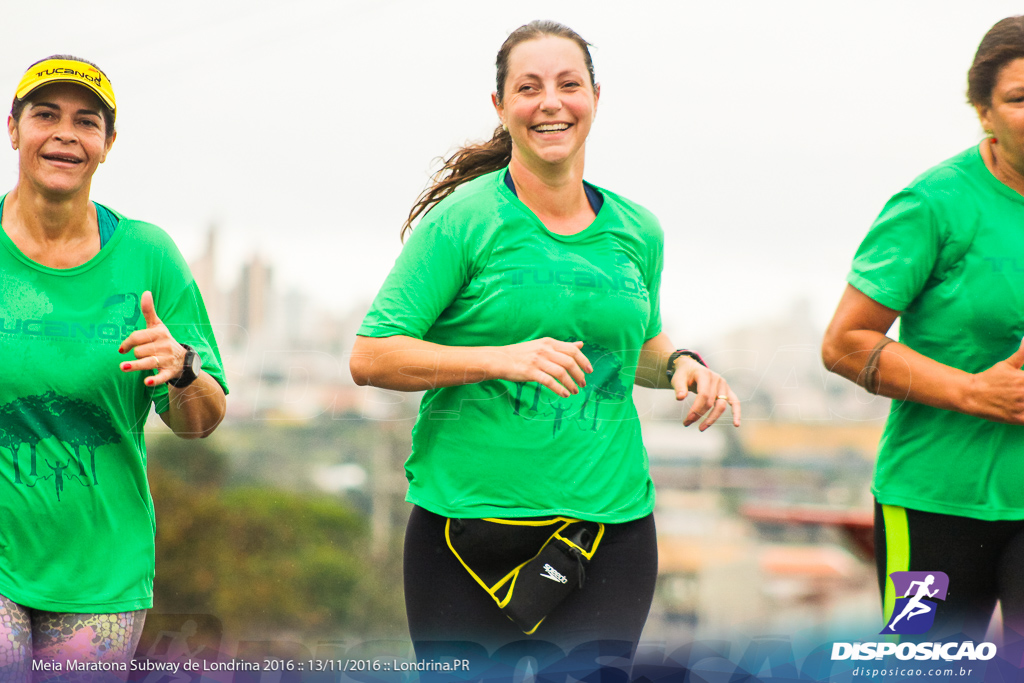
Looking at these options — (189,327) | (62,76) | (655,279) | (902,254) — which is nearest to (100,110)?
(62,76)

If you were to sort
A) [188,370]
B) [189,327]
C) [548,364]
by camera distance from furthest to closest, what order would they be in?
[189,327]
[188,370]
[548,364]

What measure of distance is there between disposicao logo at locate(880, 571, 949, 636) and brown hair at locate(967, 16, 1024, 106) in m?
1.20

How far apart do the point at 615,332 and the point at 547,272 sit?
0.22 metres

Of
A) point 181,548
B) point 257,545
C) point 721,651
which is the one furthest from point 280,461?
point 721,651

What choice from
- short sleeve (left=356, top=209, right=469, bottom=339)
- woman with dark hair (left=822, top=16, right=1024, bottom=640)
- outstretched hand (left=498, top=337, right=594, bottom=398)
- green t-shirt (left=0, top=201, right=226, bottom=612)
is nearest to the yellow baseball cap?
green t-shirt (left=0, top=201, right=226, bottom=612)

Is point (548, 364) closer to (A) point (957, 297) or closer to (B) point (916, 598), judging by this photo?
(A) point (957, 297)

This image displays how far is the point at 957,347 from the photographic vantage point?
2.51m

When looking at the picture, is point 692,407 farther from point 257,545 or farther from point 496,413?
point 257,545

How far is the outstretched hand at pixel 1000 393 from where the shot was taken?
2.39 meters

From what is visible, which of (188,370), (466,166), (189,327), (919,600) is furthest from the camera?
(466,166)

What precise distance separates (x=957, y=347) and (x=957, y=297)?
124mm

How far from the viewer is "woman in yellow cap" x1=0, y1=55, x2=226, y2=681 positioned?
7.61ft

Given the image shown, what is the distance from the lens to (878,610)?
2.69 metres

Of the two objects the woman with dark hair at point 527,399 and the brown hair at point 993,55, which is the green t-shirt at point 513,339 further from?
the brown hair at point 993,55
